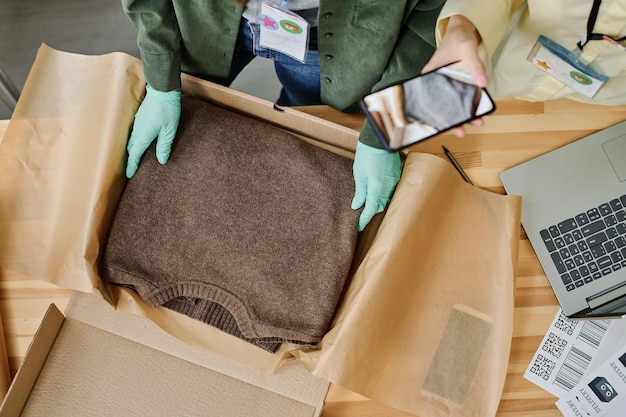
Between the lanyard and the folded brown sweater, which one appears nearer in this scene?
the lanyard

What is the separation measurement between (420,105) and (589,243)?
501 mm

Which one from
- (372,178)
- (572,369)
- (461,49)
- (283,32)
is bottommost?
(572,369)

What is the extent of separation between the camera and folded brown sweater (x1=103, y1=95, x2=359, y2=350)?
0.84 m

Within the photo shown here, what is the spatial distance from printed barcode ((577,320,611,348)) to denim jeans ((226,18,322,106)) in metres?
0.64

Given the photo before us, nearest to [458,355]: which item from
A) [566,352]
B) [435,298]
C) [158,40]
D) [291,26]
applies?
[435,298]

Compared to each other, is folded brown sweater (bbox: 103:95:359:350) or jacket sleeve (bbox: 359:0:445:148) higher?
jacket sleeve (bbox: 359:0:445:148)

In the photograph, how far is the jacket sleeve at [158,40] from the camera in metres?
0.80

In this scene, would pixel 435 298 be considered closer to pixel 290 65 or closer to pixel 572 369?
pixel 572 369

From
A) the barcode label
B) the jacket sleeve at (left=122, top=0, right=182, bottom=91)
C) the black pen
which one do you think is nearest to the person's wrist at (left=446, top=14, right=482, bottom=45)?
the black pen

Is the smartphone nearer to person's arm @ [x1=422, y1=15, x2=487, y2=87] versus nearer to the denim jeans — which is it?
person's arm @ [x1=422, y1=15, x2=487, y2=87]

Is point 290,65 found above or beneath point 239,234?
above

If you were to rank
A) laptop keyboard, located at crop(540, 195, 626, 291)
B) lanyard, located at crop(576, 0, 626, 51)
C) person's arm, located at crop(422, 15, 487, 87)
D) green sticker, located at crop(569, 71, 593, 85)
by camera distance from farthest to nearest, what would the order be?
laptop keyboard, located at crop(540, 195, 626, 291) < green sticker, located at crop(569, 71, 593, 85) < lanyard, located at crop(576, 0, 626, 51) < person's arm, located at crop(422, 15, 487, 87)

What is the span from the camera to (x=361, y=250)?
3.02ft

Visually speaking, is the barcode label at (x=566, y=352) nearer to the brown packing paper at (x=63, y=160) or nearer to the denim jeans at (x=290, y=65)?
the denim jeans at (x=290, y=65)
